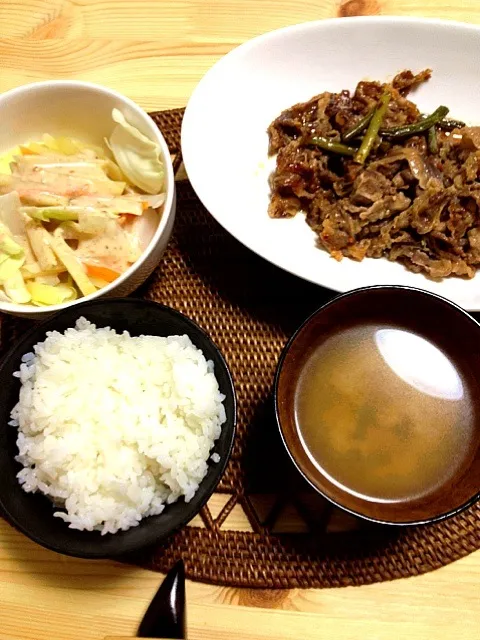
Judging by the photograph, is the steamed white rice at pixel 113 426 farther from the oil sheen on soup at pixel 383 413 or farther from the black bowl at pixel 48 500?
the oil sheen on soup at pixel 383 413

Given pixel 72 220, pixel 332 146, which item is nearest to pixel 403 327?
pixel 332 146

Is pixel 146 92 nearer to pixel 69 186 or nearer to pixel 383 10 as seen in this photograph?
pixel 69 186

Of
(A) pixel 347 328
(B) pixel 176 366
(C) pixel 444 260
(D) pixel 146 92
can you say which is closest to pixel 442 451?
(A) pixel 347 328

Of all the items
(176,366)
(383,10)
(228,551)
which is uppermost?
(383,10)

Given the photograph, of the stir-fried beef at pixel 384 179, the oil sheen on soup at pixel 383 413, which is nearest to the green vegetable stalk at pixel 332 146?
the stir-fried beef at pixel 384 179

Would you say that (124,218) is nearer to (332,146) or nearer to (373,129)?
(332,146)

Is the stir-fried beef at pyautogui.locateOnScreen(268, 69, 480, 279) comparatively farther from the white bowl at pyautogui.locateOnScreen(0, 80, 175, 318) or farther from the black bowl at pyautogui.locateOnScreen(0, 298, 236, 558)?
the black bowl at pyautogui.locateOnScreen(0, 298, 236, 558)
